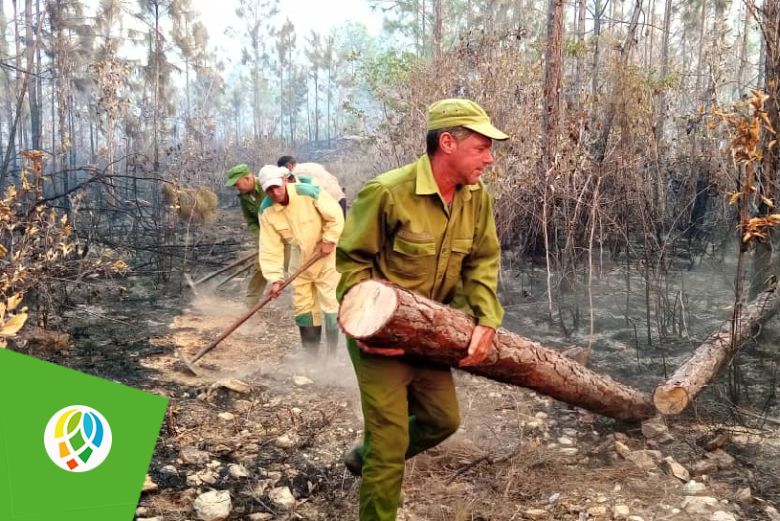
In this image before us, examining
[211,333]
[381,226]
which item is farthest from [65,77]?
[381,226]

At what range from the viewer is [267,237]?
15.2ft

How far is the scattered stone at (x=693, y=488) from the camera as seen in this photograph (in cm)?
275

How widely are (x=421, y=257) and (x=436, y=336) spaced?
31 centimetres

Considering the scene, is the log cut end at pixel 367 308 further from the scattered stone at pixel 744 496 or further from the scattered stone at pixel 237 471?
the scattered stone at pixel 744 496

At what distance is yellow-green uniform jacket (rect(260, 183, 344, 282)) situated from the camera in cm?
454

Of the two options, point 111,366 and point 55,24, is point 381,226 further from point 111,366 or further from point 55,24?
point 55,24

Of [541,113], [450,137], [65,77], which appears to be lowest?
[450,137]

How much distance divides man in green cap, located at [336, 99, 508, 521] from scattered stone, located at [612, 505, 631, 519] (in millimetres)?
805

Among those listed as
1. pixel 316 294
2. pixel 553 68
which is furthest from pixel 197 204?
pixel 316 294

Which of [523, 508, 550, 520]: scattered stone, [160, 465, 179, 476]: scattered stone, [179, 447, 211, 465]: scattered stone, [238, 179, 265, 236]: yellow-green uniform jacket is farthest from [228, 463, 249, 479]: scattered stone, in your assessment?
[238, 179, 265, 236]: yellow-green uniform jacket

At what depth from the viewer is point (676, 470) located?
2910 mm

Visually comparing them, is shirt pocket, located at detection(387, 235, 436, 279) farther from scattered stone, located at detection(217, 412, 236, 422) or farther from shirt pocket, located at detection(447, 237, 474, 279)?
scattered stone, located at detection(217, 412, 236, 422)

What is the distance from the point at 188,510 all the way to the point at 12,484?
162cm

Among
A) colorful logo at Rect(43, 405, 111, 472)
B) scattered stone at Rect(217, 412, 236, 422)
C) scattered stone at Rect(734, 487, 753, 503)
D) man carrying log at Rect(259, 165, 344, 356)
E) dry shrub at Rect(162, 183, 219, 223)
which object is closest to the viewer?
colorful logo at Rect(43, 405, 111, 472)
